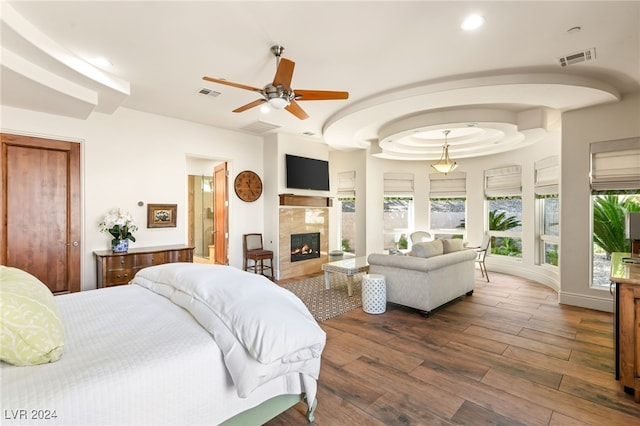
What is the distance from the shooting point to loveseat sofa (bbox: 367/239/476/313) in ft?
12.5

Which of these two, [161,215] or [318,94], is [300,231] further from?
[318,94]

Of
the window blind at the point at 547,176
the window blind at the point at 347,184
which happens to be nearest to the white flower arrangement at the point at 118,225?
the window blind at the point at 347,184

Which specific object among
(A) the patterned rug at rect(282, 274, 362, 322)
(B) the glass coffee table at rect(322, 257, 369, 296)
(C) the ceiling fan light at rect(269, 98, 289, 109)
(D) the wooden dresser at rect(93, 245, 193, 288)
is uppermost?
(C) the ceiling fan light at rect(269, 98, 289, 109)

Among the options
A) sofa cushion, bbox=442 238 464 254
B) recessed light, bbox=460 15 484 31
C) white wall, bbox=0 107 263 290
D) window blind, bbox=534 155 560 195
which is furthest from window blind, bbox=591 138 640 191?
white wall, bbox=0 107 263 290

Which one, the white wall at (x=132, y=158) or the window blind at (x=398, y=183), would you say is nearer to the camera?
the white wall at (x=132, y=158)

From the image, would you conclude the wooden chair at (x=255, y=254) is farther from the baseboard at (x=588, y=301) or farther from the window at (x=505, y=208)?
the window at (x=505, y=208)

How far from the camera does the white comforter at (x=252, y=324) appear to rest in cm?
148

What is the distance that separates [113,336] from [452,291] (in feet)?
13.0

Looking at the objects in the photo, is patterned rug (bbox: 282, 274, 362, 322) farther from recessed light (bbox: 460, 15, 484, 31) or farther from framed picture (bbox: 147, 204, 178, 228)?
recessed light (bbox: 460, 15, 484, 31)

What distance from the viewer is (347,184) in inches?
299

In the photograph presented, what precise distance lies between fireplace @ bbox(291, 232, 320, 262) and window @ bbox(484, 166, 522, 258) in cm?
395

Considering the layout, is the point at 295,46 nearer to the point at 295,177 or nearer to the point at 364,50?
the point at 364,50

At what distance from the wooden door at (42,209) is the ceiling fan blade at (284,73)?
3.21 meters

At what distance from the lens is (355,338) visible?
322 cm
